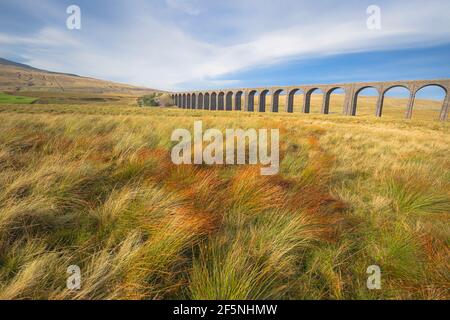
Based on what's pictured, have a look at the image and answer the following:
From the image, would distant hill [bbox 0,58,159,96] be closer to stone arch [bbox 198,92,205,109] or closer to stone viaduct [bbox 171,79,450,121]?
stone arch [bbox 198,92,205,109]

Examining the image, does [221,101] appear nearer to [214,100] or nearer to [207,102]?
[214,100]

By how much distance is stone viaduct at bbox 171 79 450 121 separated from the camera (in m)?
28.3

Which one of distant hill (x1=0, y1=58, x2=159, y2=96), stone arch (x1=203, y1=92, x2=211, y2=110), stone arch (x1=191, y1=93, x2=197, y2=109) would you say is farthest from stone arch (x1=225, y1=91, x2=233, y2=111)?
distant hill (x1=0, y1=58, x2=159, y2=96)

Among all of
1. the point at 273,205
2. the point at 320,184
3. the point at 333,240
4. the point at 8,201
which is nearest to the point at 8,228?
the point at 8,201

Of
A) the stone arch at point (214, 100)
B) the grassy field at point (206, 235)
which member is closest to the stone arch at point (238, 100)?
the stone arch at point (214, 100)

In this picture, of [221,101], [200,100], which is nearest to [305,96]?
[221,101]

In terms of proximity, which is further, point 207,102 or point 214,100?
point 207,102

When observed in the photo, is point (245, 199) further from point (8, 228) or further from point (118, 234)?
point (8, 228)

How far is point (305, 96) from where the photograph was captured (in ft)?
125

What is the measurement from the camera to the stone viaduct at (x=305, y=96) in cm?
2831

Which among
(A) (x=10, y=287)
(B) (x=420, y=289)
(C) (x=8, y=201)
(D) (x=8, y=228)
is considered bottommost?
(B) (x=420, y=289)

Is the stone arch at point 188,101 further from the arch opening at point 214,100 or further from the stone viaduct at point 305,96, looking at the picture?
the arch opening at point 214,100

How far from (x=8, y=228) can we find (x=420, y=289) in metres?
2.56
